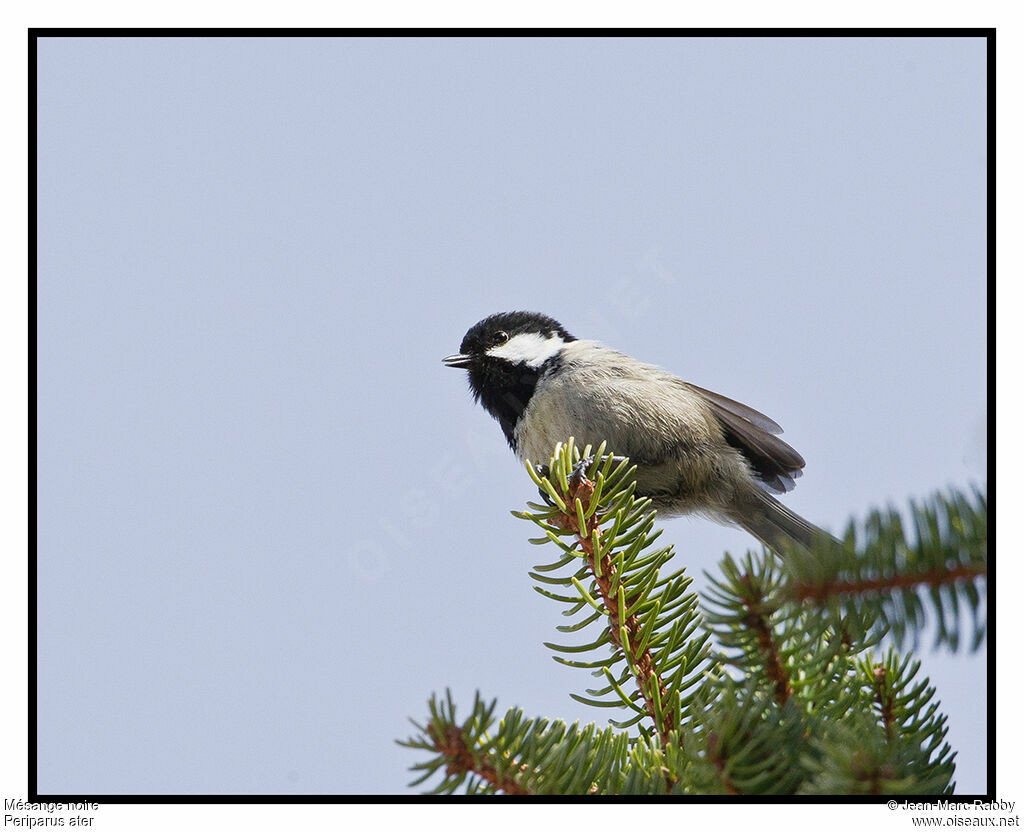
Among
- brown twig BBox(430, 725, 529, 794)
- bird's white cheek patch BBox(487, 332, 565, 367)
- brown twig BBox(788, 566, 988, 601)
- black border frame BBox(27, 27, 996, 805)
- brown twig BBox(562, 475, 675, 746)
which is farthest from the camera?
bird's white cheek patch BBox(487, 332, 565, 367)

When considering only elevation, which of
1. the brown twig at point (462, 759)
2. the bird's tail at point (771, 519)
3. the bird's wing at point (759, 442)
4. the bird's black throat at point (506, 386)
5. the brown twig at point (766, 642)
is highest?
the bird's black throat at point (506, 386)

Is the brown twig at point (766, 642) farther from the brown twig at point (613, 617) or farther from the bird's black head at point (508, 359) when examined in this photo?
the bird's black head at point (508, 359)

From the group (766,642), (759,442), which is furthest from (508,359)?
(766,642)

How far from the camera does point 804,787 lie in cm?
118

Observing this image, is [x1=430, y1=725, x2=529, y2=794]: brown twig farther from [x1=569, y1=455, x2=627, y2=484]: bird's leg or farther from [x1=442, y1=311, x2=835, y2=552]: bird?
[x1=442, y1=311, x2=835, y2=552]: bird

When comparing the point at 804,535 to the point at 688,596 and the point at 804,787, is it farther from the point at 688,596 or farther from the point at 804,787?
the point at 804,787

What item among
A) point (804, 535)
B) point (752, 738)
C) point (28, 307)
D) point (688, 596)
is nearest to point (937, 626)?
point (752, 738)

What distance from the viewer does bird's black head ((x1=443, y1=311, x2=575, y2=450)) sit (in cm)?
359

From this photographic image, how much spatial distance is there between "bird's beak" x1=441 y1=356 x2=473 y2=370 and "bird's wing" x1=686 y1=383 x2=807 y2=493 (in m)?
0.92

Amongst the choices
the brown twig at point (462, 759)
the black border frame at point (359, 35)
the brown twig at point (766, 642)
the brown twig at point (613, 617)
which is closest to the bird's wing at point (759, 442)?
the black border frame at point (359, 35)

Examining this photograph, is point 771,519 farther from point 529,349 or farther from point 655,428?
point 529,349

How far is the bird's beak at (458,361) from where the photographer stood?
12.2ft

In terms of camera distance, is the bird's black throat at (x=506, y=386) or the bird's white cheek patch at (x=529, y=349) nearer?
the bird's black throat at (x=506, y=386)

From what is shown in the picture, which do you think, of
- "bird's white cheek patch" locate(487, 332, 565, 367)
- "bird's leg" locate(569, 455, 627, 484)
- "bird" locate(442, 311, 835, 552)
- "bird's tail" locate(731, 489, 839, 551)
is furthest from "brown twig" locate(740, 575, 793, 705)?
"bird's white cheek patch" locate(487, 332, 565, 367)
